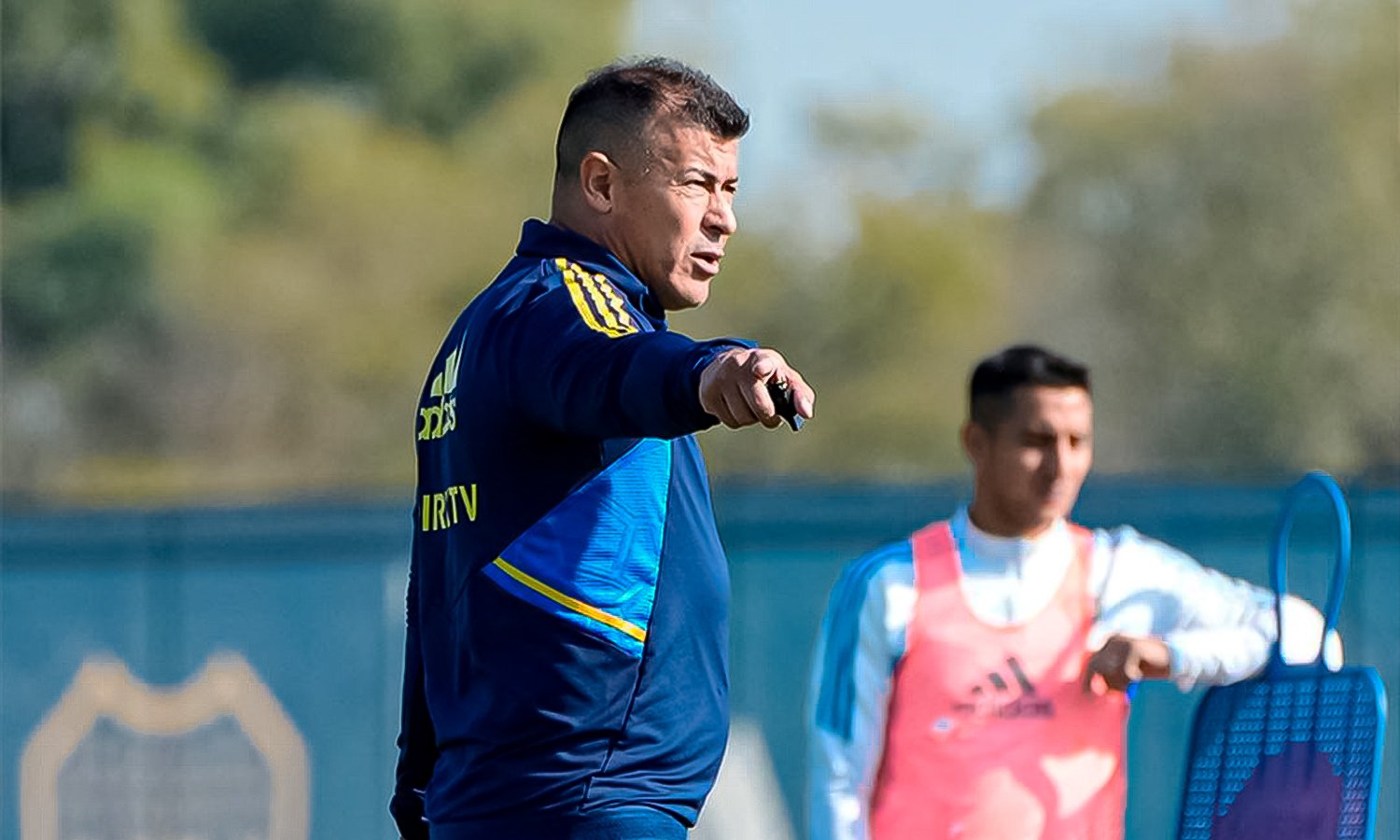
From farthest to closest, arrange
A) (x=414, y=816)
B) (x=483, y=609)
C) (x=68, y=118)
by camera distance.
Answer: (x=68, y=118) → (x=414, y=816) → (x=483, y=609)

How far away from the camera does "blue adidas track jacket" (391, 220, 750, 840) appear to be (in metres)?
3.39

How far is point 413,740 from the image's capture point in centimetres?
383

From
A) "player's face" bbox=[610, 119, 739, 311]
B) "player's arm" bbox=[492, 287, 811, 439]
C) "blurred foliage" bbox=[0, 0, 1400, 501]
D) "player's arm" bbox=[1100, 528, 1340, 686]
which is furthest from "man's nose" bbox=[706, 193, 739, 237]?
"blurred foliage" bbox=[0, 0, 1400, 501]

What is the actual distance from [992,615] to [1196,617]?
1.41 feet

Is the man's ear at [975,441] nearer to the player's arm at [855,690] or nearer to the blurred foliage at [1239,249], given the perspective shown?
the player's arm at [855,690]

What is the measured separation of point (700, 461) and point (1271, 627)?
5.98ft

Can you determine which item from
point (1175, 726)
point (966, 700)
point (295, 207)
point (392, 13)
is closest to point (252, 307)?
point (295, 207)

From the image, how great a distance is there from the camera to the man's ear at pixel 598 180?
362cm

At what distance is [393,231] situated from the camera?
135 feet

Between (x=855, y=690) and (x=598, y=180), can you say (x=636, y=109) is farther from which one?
(x=855, y=690)

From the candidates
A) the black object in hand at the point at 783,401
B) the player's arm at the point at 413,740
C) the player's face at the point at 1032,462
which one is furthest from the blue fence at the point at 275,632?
the black object in hand at the point at 783,401

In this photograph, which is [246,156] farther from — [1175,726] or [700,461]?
[700,461]

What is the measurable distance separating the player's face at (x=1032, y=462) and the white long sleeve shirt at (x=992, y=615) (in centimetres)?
5

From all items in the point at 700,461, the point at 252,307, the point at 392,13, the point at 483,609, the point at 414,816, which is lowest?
the point at 414,816
